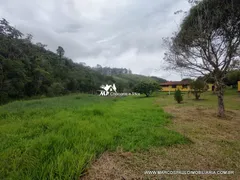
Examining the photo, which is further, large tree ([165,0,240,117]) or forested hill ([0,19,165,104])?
forested hill ([0,19,165,104])

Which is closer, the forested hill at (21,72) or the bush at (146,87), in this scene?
the forested hill at (21,72)

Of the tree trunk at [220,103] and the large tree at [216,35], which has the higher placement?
the large tree at [216,35]

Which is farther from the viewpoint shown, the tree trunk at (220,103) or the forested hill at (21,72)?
the forested hill at (21,72)

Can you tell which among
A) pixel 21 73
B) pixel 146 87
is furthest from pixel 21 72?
pixel 146 87

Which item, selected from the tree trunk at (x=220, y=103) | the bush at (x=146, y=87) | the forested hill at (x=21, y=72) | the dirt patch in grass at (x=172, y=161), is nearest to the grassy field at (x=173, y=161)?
the dirt patch in grass at (x=172, y=161)

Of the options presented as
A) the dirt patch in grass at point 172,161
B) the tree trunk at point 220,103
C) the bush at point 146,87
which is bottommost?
the dirt patch in grass at point 172,161

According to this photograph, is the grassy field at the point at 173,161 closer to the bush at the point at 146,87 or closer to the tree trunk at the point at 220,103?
the tree trunk at the point at 220,103

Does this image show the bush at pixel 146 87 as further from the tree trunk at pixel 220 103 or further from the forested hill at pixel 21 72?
the forested hill at pixel 21 72

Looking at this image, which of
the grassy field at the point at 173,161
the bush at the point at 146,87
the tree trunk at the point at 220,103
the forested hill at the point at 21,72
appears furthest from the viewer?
the bush at the point at 146,87

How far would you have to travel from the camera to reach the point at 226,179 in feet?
6.97

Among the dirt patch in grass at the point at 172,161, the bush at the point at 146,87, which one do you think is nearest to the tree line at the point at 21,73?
the bush at the point at 146,87

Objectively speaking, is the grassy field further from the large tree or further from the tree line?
the tree line

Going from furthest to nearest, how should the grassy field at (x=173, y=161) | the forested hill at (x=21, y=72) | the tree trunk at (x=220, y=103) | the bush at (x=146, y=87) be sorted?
1. the bush at (x=146, y=87)
2. the forested hill at (x=21, y=72)
3. the tree trunk at (x=220, y=103)
4. the grassy field at (x=173, y=161)

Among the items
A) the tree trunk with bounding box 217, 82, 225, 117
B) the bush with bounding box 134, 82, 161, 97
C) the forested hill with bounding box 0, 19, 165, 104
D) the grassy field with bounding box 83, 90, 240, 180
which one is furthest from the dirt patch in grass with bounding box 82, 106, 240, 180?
the forested hill with bounding box 0, 19, 165, 104
